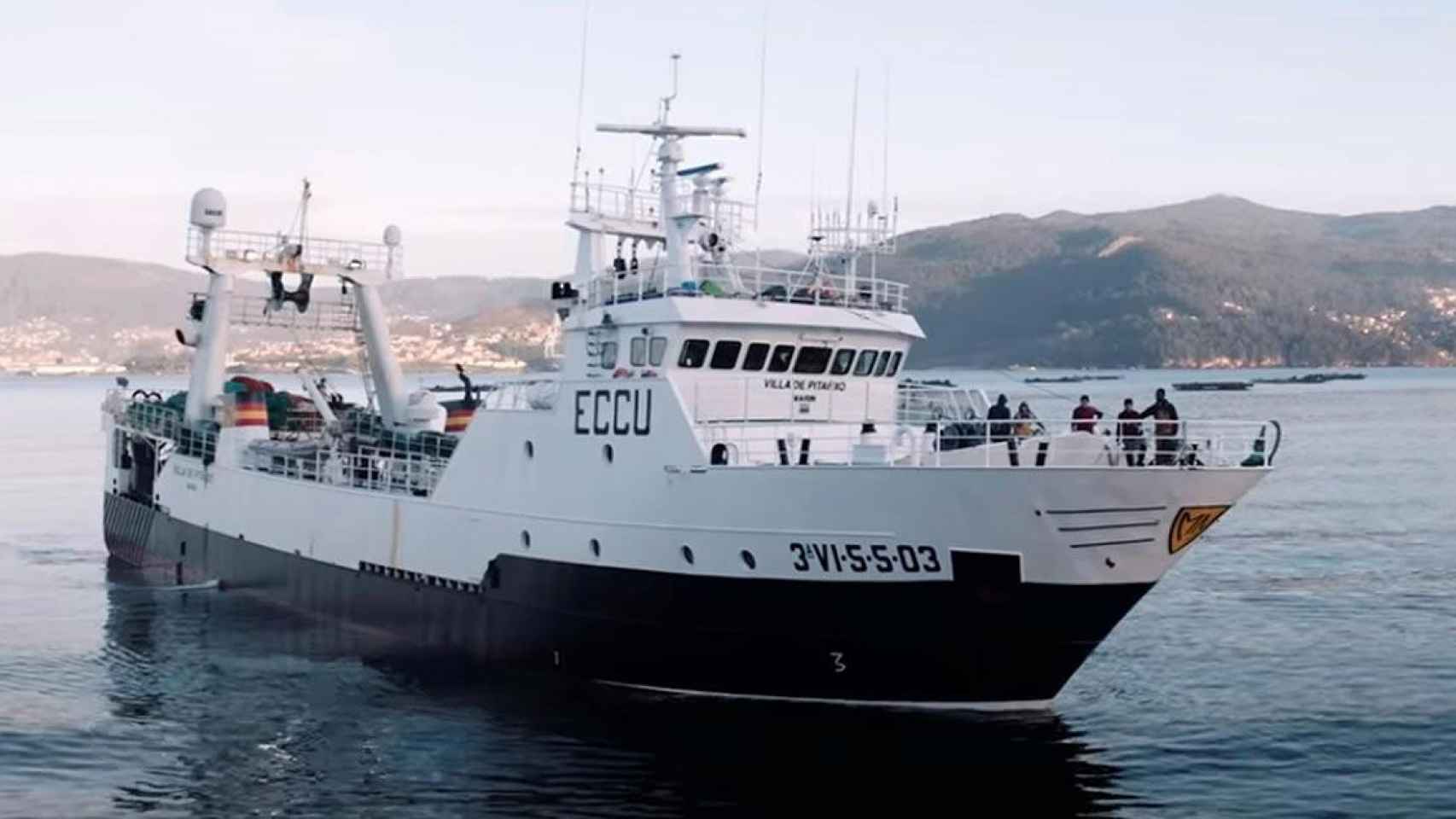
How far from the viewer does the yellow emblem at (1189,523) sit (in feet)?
73.0

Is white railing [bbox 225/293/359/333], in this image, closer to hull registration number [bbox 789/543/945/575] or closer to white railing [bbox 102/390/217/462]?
white railing [bbox 102/390/217/462]

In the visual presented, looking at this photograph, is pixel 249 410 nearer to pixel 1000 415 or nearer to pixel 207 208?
pixel 207 208

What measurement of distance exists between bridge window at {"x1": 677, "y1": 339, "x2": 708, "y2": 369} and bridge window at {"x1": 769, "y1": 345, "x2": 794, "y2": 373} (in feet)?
4.10

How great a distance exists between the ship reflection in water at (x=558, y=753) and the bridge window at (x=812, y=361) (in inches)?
226

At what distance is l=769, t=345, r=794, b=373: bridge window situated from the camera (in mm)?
26328

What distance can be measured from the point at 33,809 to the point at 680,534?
9.59m

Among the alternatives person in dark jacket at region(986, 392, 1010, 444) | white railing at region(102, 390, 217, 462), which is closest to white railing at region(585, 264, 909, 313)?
person in dark jacket at region(986, 392, 1010, 444)

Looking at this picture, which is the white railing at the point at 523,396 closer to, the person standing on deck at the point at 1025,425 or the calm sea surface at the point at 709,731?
the calm sea surface at the point at 709,731

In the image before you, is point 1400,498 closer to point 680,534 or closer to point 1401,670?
point 1401,670

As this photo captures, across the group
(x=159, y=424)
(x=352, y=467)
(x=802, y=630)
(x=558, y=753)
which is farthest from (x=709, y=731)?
(x=159, y=424)

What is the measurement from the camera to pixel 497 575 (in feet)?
89.8

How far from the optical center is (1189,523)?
22.4m

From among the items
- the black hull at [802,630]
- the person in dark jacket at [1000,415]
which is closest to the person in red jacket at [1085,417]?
the person in dark jacket at [1000,415]

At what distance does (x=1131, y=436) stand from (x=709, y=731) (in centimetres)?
755
